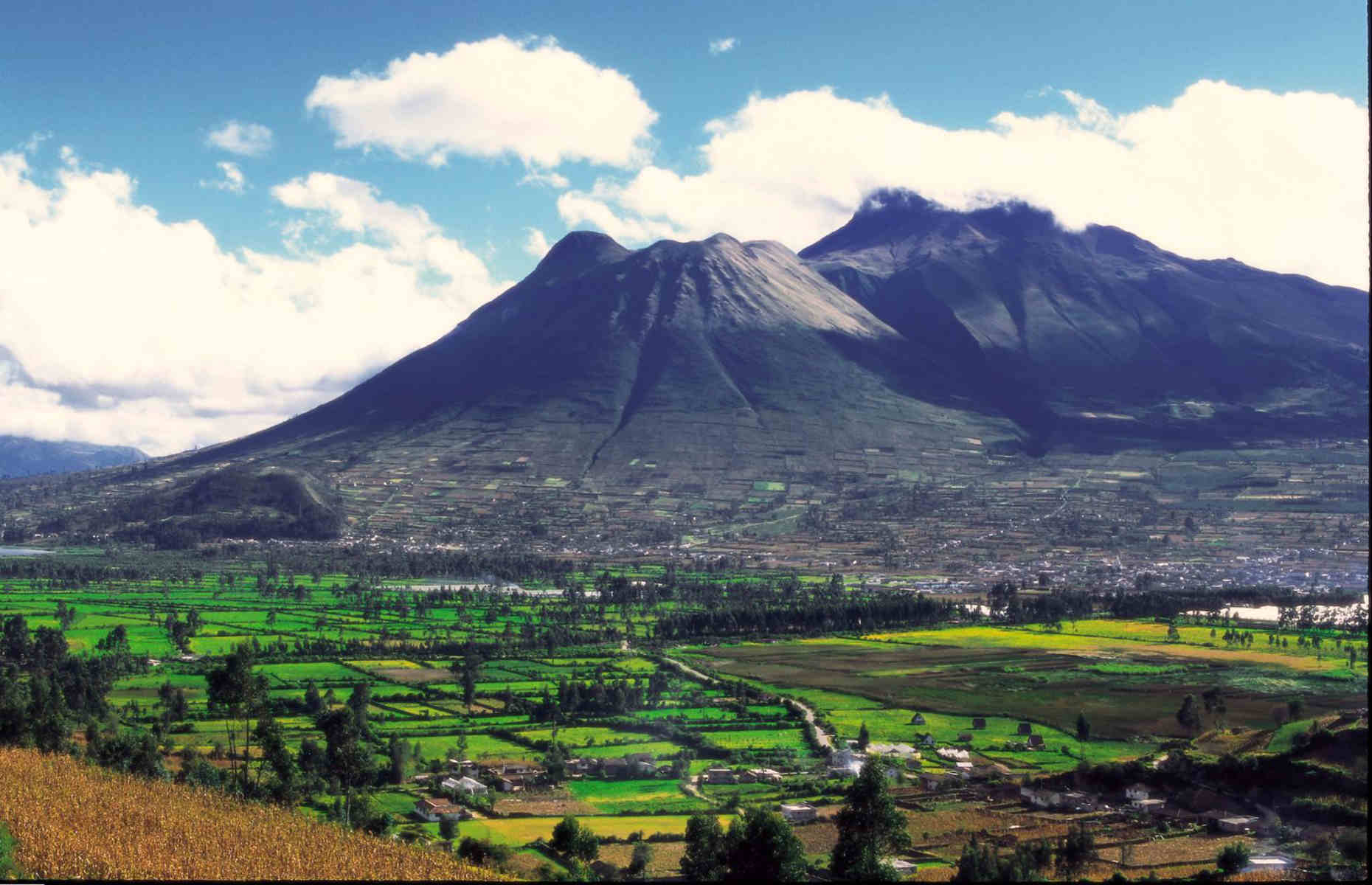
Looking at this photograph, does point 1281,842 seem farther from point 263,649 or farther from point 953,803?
point 263,649

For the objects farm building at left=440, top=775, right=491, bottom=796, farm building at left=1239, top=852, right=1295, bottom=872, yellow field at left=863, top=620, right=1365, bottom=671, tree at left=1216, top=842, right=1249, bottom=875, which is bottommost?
farm building at left=440, top=775, right=491, bottom=796

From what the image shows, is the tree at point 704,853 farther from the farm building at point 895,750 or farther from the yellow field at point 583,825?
the farm building at point 895,750

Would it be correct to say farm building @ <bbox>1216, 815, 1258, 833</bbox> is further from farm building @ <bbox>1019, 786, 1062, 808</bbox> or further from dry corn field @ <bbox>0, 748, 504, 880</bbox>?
dry corn field @ <bbox>0, 748, 504, 880</bbox>

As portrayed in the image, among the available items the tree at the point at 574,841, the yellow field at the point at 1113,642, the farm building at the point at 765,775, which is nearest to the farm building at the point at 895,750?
the farm building at the point at 765,775

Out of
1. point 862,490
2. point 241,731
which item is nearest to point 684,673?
point 241,731

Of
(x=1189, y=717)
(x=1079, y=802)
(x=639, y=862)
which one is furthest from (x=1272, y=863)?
(x=1189, y=717)

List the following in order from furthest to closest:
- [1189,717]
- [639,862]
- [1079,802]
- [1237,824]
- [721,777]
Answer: [1189,717], [721,777], [1079,802], [1237,824], [639,862]

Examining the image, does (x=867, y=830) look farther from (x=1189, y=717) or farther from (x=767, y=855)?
(x=1189, y=717)

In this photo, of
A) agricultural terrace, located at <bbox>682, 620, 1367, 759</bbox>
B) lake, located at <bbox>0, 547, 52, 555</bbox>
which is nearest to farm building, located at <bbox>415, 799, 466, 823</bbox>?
agricultural terrace, located at <bbox>682, 620, 1367, 759</bbox>
